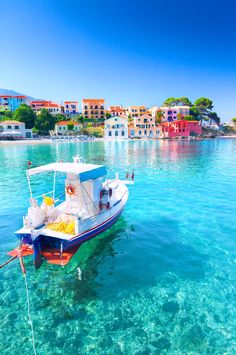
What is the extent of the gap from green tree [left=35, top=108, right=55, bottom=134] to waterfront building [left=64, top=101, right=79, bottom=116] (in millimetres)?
23459

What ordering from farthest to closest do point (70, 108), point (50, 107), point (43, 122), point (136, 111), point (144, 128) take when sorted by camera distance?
point (70, 108) < point (136, 111) < point (50, 107) < point (144, 128) < point (43, 122)

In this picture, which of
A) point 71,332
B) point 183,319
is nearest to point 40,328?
point 71,332

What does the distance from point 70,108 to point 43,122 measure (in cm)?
2870

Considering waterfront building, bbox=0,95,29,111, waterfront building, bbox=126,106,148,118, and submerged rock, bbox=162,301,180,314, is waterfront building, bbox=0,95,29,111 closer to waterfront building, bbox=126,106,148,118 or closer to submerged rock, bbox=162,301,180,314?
waterfront building, bbox=126,106,148,118

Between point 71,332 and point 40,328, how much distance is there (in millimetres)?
975

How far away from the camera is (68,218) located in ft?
33.8

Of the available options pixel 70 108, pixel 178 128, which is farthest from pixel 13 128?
pixel 178 128

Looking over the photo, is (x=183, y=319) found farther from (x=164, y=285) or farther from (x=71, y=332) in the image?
(x=71, y=332)

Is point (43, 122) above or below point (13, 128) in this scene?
above

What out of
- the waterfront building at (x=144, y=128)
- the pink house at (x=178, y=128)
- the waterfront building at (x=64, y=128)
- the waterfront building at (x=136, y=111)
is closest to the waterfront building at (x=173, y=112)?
the pink house at (x=178, y=128)

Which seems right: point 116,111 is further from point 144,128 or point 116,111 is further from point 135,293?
point 135,293

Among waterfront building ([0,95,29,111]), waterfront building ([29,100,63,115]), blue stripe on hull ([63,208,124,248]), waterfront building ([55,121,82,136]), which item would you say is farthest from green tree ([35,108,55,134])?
blue stripe on hull ([63,208,124,248])

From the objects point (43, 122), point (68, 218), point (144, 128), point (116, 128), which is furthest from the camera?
point (144, 128)

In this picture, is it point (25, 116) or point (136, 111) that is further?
point (136, 111)
